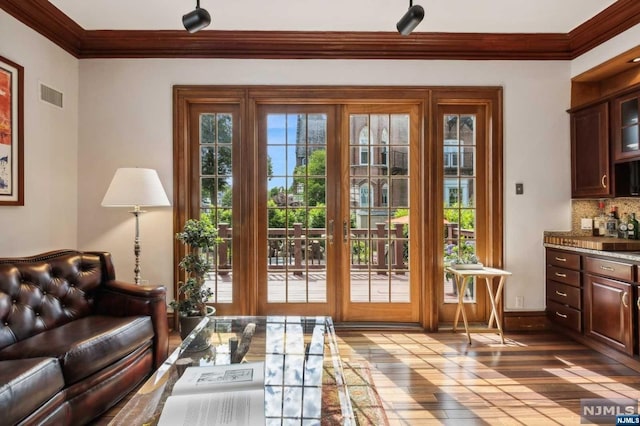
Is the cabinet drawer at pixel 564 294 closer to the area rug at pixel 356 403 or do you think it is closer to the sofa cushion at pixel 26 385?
the area rug at pixel 356 403

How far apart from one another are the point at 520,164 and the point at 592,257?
107 centimetres

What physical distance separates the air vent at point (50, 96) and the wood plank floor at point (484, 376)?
2368 mm

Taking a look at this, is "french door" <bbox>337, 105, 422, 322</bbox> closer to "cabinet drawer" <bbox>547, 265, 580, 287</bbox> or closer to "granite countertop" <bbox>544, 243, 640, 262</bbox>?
"cabinet drawer" <bbox>547, 265, 580, 287</bbox>

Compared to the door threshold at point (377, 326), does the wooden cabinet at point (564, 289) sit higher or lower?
higher

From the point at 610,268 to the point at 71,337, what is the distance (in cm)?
383

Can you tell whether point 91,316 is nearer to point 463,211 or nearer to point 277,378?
point 277,378

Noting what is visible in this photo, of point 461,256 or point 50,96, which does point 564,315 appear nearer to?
point 461,256

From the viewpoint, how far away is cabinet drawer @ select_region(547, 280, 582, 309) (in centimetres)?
320

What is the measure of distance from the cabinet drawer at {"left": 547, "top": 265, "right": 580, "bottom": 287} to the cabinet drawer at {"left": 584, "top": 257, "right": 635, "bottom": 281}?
0.51 feet

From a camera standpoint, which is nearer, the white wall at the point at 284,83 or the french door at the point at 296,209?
the white wall at the point at 284,83

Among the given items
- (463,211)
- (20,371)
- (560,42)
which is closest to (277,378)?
(20,371)

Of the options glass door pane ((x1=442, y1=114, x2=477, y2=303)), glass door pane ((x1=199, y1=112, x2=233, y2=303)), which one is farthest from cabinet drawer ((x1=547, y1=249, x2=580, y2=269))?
glass door pane ((x1=199, y1=112, x2=233, y2=303))

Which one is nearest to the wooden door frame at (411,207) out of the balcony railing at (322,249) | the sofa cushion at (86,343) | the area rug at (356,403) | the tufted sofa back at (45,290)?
the balcony railing at (322,249)

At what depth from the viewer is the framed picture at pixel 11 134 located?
8.87 feet
